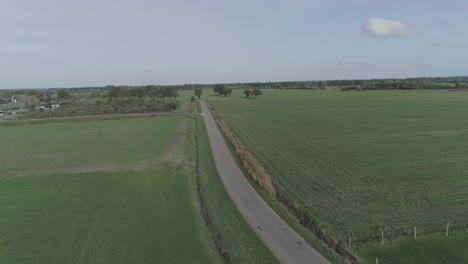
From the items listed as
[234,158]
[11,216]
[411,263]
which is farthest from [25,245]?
[234,158]

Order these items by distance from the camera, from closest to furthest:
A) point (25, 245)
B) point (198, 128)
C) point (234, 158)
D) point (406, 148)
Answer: point (25, 245) < point (234, 158) < point (406, 148) < point (198, 128)

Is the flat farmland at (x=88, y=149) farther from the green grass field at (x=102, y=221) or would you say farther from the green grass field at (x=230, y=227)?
the green grass field at (x=230, y=227)

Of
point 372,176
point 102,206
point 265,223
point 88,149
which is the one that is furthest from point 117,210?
point 88,149

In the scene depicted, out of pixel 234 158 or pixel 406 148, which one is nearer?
pixel 234 158

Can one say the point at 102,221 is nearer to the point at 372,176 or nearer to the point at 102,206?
the point at 102,206

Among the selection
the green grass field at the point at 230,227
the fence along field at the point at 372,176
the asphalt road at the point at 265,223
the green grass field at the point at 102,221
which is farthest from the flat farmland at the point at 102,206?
the fence along field at the point at 372,176

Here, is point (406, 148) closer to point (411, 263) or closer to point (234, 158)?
point (234, 158)
